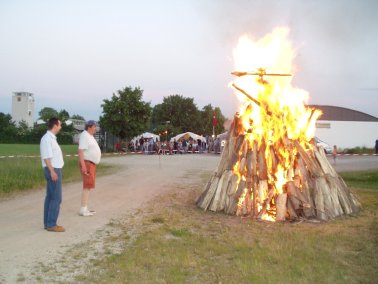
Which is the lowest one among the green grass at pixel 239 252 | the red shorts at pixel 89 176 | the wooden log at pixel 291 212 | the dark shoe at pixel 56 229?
the green grass at pixel 239 252

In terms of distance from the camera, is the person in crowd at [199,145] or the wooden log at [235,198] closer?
the wooden log at [235,198]

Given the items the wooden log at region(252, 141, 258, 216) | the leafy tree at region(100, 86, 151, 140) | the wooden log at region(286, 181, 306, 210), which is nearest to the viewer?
the wooden log at region(286, 181, 306, 210)

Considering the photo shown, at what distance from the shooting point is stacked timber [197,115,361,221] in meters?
8.48

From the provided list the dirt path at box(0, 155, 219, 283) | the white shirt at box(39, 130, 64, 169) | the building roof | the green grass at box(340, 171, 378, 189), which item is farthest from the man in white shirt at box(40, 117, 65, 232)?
the building roof

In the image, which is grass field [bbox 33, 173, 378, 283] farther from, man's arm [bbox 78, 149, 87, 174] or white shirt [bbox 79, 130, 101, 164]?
white shirt [bbox 79, 130, 101, 164]

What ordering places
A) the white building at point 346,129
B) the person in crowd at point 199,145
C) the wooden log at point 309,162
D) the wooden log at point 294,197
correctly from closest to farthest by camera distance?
the wooden log at point 294,197
the wooden log at point 309,162
the person in crowd at point 199,145
the white building at point 346,129

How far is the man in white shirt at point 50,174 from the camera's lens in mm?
6887

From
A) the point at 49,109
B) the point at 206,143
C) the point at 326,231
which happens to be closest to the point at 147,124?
the point at 206,143

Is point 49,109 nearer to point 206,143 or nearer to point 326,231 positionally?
point 206,143

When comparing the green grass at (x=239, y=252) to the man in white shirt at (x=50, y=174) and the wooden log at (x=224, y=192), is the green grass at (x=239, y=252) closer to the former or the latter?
the wooden log at (x=224, y=192)

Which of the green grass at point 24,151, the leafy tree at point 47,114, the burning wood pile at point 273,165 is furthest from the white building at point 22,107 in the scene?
the burning wood pile at point 273,165

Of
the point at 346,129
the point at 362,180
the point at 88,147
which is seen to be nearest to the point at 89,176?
the point at 88,147

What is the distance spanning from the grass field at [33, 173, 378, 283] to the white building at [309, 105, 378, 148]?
40762mm

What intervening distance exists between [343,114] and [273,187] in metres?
44.9
